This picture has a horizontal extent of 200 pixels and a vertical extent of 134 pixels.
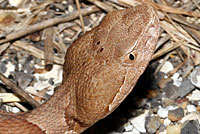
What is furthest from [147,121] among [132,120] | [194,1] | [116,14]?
[194,1]

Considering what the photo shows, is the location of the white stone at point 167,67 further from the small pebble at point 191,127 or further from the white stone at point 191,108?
the small pebble at point 191,127

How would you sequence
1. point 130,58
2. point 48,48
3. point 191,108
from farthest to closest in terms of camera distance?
1. point 48,48
2. point 191,108
3. point 130,58

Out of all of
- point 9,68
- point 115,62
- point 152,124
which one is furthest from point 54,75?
point 115,62

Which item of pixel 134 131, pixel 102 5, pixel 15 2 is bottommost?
pixel 134 131

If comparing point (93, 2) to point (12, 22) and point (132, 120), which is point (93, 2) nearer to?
point (12, 22)

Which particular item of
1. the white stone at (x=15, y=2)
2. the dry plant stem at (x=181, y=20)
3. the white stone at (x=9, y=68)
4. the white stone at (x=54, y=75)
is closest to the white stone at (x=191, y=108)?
the dry plant stem at (x=181, y=20)

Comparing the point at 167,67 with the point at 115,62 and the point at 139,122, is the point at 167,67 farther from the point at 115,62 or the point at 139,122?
the point at 115,62

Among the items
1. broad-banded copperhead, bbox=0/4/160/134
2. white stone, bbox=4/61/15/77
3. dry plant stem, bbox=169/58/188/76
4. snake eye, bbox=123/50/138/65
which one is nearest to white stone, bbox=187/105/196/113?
dry plant stem, bbox=169/58/188/76
